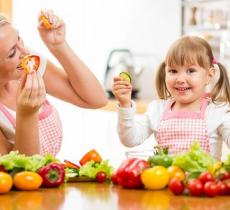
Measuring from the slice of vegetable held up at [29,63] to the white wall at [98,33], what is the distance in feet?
8.27

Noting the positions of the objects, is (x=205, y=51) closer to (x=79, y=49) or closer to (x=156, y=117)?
(x=156, y=117)

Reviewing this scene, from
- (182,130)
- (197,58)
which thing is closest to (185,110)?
(182,130)

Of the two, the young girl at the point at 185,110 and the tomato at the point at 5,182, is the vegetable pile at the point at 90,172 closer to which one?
the tomato at the point at 5,182

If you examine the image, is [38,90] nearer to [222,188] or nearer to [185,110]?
[222,188]

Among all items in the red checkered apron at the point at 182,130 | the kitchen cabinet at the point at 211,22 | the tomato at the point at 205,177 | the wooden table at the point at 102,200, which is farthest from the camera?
the kitchen cabinet at the point at 211,22

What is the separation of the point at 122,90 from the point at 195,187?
0.78 meters

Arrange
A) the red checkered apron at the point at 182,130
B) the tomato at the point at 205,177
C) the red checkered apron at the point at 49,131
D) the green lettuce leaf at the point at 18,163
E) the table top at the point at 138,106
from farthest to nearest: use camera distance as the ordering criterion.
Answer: the table top at the point at 138,106 → the red checkered apron at the point at 182,130 → the red checkered apron at the point at 49,131 → the green lettuce leaf at the point at 18,163 → the tomato at the point at 205,177

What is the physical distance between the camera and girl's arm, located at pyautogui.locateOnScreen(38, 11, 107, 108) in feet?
7.50

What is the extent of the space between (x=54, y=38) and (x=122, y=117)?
0.39 metres

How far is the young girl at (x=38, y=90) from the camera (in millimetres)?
1934

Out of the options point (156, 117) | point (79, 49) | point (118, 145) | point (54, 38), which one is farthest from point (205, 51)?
point (79, 49)

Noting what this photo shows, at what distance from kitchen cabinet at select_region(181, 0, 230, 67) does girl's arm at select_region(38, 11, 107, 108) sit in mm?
2272

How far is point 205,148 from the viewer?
7.79 feet

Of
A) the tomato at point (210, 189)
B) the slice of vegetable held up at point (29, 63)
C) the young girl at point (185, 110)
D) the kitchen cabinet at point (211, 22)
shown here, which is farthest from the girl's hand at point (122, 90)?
the kitchen cabinet at point (211, 22)
